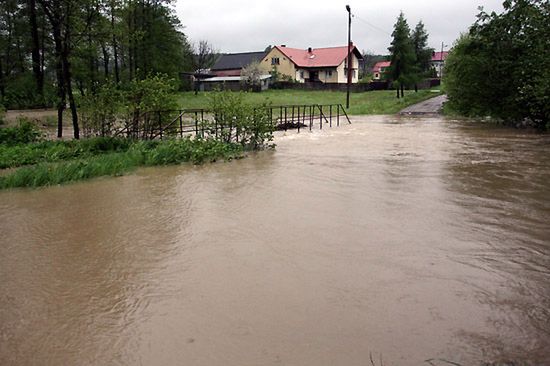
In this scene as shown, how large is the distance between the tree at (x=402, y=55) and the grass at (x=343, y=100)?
2.07 meters

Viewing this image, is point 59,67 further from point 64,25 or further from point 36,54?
point 36,54

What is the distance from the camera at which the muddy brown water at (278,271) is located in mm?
4262

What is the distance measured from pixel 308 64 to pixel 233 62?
12082 millimetres

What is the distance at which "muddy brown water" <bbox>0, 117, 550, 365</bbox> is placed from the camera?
4.26 m

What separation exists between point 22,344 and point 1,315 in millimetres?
763

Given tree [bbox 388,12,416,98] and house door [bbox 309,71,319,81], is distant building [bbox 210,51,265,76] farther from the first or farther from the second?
tree [bbox 388,12,416,98]

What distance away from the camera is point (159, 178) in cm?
1200

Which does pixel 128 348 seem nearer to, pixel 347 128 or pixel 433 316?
pixel 433 316

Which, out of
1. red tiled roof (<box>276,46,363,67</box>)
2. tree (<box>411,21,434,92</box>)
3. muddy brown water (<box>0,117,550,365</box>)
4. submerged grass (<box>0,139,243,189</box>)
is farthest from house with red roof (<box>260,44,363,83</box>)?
muddy brown water (<box>0,117,550,365</box>)

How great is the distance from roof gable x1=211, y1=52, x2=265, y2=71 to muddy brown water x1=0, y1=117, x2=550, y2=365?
6336 cm

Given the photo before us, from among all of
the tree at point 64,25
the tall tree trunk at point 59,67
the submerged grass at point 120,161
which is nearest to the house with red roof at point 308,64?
the tall tree trunk at point 59,67

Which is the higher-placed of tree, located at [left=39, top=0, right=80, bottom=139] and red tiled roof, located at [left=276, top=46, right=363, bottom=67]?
red tiled roof, located at [left=276, top=46, right=363, bottom=67]

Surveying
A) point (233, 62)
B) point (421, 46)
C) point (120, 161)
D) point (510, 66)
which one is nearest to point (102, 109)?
point (120, 161)

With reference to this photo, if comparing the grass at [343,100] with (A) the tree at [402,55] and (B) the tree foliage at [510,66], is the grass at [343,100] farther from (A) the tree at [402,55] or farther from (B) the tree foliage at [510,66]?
(B) the tree foliage at [510,66]
